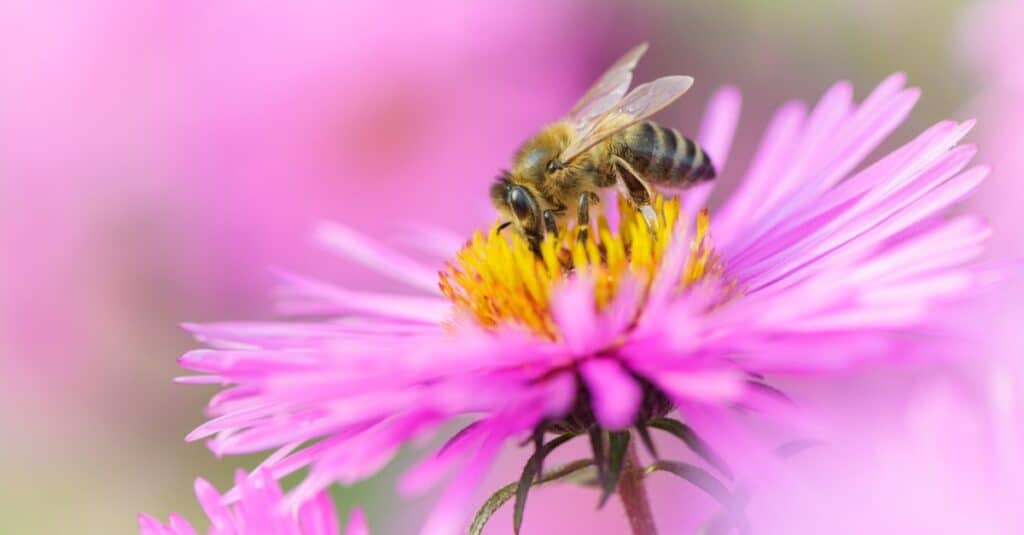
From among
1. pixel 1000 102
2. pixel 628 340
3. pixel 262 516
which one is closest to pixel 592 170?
pixel 628 340

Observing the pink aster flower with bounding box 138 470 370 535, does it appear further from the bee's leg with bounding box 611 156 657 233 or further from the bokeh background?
the bokeh background

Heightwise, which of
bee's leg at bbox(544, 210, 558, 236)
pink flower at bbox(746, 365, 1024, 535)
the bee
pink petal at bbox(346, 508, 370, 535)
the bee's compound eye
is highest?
the bee

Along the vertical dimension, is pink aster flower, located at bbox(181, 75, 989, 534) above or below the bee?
below

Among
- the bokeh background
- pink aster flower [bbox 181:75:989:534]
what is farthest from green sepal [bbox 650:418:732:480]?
the bokeh background

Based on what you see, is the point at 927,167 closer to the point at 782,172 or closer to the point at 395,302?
the point at 782,172

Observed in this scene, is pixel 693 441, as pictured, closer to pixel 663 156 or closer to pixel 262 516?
pixel 262 516

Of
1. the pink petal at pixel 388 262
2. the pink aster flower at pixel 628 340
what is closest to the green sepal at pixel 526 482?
the pink aster flower at pixel 628 340

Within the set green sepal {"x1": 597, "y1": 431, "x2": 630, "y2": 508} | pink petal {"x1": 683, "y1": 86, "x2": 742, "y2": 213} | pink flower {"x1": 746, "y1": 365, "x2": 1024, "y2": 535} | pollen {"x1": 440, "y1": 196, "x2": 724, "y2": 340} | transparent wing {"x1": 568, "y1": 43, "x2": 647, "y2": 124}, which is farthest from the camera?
pink petal {"x1": 683, "y1": 86, "x2": 742, "y2": 213}
